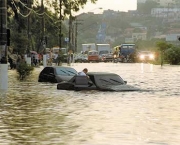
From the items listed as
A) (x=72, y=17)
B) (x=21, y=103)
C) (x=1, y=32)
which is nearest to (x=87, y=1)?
(x=72, y=17)

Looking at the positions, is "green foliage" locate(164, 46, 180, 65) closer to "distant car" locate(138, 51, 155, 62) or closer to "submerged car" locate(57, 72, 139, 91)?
"distant car" locate(138, 51, 155, 62)

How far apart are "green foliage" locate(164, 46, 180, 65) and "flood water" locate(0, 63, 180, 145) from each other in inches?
2398

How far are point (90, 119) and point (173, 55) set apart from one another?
239 feet

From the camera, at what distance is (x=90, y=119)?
17688 mm

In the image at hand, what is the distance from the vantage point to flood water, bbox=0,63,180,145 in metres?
13.8

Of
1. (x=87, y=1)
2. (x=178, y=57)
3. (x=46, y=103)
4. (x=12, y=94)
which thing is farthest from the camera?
(x=178, y=57)

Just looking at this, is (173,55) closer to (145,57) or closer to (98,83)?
(145,57)

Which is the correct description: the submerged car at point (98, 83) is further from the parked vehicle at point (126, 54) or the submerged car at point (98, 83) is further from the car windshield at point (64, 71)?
the parked vehicle at point (126, 54)

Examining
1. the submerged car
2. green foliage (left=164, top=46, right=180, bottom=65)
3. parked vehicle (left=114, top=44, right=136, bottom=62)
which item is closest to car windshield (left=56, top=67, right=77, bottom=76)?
the submerged car

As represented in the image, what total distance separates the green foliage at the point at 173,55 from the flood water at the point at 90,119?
60.9 m

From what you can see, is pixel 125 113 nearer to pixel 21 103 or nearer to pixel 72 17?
pixel 21 103

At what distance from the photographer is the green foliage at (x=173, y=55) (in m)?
88.4

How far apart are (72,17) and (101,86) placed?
6283cm

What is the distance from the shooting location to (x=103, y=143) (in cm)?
1301
